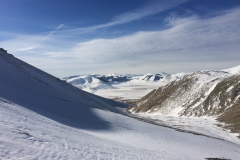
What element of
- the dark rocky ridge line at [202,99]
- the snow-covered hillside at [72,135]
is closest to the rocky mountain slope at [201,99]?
the dark rocky ridge line at [202,99]

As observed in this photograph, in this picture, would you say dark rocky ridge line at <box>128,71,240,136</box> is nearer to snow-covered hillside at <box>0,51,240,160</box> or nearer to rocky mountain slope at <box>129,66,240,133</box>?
rocky mountain slope at <box>129,66,240,133</box>

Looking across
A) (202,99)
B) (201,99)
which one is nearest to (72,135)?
(202,99)

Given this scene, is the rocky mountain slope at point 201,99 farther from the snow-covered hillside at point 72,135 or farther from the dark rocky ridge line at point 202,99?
the snow-covered hillside at point 72,135

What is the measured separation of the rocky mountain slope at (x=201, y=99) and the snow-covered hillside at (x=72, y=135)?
3569 centimetres

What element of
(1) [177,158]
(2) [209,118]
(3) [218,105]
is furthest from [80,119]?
(3) [218,105]

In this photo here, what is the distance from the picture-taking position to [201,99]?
108312 mm

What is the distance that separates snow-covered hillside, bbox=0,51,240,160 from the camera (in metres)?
18.6

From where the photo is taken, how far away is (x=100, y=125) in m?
42.3

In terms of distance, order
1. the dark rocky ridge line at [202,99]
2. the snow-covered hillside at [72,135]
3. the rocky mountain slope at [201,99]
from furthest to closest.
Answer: the rocky mountain slope at [201,99] → the dark rocky ridge line at [202,99] → the snow-covered hillside at [72,135]

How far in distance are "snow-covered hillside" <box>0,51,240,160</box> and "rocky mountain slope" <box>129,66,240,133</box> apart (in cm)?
3569

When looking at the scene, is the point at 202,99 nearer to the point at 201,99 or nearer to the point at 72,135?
the point at 201,99

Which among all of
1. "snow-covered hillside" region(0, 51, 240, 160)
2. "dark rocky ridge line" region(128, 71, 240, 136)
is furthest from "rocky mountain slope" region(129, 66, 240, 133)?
"snow-covered hillside" region(0, 51, 240, 160)

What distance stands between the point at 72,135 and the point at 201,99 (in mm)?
88934

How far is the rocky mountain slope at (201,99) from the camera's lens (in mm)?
91969
